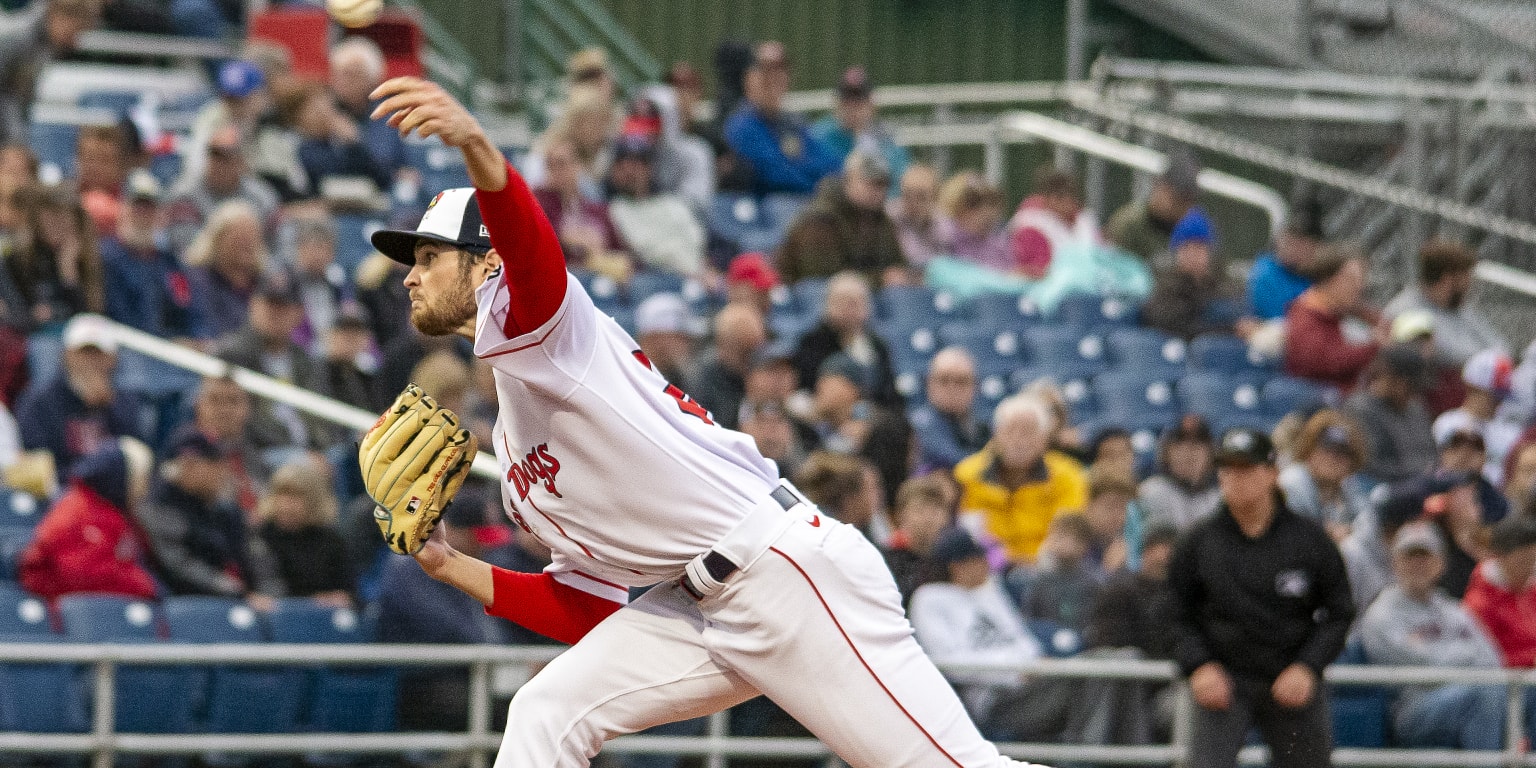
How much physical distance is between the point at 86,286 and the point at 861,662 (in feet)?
18.0

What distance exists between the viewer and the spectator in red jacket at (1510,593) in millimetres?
8617

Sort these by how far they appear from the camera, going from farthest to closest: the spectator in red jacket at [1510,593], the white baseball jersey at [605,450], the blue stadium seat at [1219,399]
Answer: the blue stadium seat at [1219,399] < the spectator in red jacket at [1510,593] < the white baseball jersey at [605,450]

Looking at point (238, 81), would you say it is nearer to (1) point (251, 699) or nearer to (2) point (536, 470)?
(1) point (251, 699)

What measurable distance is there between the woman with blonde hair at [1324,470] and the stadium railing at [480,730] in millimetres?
1356

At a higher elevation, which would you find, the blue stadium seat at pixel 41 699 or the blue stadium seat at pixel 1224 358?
the blue stadium seat at pixel 41 699

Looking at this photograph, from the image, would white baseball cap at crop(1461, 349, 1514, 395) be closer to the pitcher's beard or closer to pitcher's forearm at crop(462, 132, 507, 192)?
the pitcher's beard

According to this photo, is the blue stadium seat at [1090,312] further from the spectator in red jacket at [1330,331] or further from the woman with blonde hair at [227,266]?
the woman with blonde hair at [227,266]

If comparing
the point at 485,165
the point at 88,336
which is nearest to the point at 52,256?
the point at 88,336

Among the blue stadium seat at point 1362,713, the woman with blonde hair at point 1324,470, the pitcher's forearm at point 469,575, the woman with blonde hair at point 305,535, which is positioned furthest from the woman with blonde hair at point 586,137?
the pitcher's forearm at point 469,575

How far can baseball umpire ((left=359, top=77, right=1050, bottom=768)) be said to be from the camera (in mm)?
4523

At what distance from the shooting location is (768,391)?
9.13 m

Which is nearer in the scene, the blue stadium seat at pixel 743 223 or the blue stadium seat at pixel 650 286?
the blue stadium seat at pixel 650 286

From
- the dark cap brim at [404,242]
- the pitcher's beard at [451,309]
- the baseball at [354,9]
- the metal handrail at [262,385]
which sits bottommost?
the metal handrail at [262,385]

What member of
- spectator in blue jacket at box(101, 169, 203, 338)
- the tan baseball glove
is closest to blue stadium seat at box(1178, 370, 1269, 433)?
spectator in blue jacket at box(101, 169, 203, 338)
